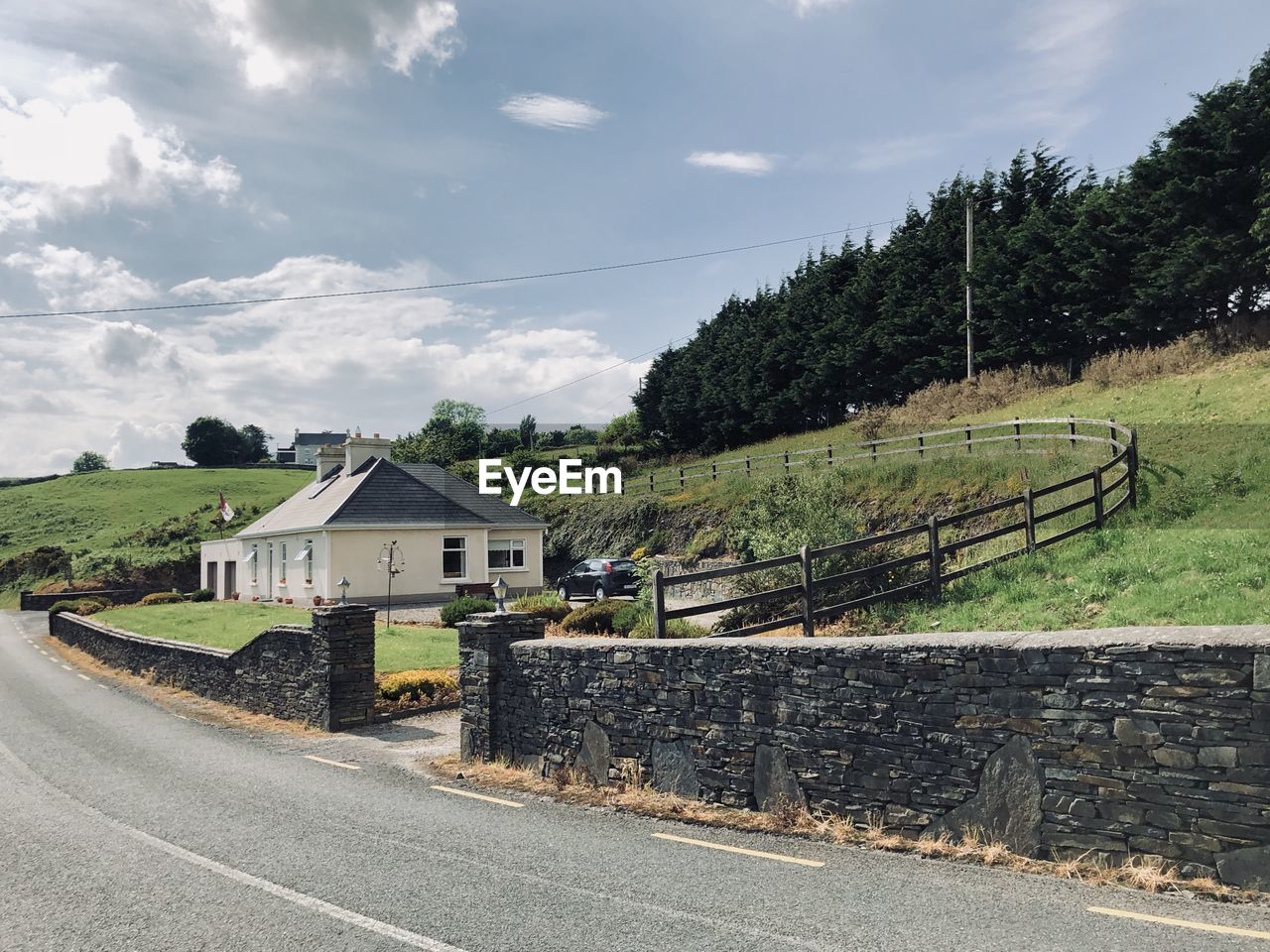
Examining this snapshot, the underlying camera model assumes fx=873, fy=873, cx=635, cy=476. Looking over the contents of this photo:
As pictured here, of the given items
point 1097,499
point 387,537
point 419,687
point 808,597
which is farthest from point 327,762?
point 387,537

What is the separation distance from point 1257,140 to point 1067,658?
33146 millimetres

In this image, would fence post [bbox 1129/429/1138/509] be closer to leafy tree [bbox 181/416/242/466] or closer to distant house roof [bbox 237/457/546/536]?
distant house roof [bbox 237/457/546/536]

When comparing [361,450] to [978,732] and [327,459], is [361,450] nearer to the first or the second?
[327,459]

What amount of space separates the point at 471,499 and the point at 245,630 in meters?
13.8

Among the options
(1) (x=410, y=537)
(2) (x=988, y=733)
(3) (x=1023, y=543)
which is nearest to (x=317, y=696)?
(2) (x=988, y=733)

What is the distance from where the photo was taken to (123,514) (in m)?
76.8

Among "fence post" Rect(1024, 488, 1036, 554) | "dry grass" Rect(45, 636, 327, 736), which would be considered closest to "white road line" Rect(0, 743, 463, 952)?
"dry grass" Rect(45, 636, 327, 736)

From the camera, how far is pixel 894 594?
14.6 metres

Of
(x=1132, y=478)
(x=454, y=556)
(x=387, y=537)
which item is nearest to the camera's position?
(x=1132, y=478)

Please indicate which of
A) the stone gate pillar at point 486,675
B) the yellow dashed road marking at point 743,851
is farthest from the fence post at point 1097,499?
the yellow dashed road marking at point 743,851

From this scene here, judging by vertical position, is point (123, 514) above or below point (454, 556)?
above

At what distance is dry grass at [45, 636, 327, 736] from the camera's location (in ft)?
48.5

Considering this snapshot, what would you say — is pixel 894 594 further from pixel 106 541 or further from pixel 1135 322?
pixel 106 541

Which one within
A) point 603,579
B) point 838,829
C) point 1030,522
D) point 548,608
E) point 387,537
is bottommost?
point 838,829
